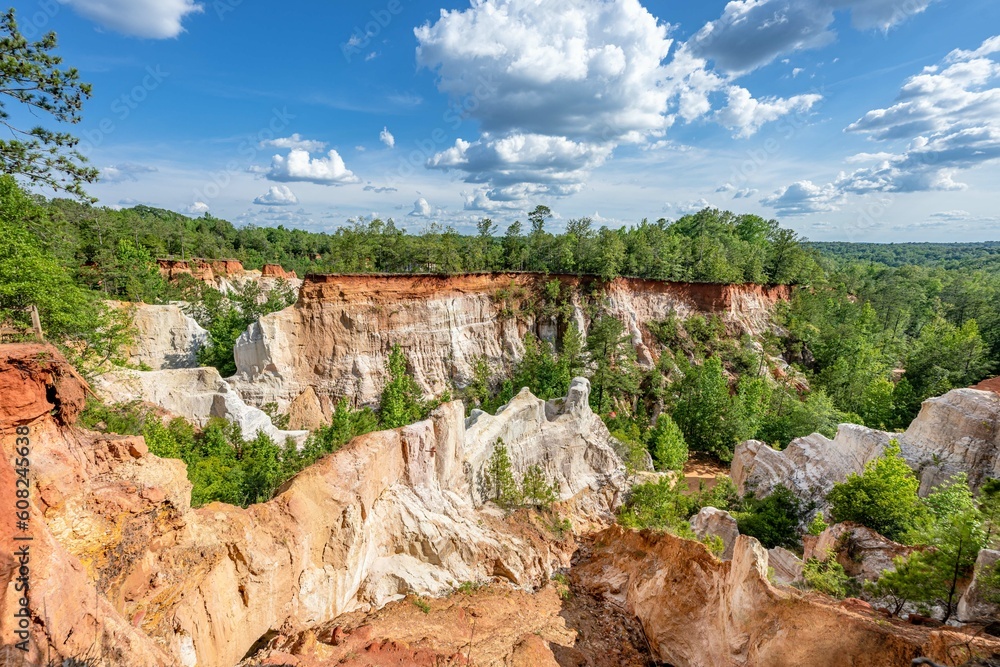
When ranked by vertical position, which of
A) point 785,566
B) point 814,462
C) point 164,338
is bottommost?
point 785,566

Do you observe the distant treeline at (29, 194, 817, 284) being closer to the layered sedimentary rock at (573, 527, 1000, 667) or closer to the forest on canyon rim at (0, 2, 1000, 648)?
the forest on canyon rim at (0, 2, 1000, 648)

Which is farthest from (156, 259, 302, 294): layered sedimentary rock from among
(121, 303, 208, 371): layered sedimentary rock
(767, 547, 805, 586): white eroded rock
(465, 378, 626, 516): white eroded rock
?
(767, 547, 805, 586): white eroded rock

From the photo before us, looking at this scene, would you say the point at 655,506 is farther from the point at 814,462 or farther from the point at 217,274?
the point at 217,274

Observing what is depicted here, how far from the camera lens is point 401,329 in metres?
31.5

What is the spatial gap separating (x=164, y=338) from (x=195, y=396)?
992 cm

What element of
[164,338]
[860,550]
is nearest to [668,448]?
[860,550]

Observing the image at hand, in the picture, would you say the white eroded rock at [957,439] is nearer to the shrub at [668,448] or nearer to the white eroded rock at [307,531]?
the shrub at [668,448]

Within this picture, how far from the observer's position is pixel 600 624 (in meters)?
13.8

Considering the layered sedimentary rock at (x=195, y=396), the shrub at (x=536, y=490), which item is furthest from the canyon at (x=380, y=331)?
the shrub at (x=536, y=490)

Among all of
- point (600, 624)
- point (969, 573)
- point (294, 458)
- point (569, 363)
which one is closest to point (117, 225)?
point (294, 458)

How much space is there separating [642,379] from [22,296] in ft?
123

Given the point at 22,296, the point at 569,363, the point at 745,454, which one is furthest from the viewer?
the point at 569,363

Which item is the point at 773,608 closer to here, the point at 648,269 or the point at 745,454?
the point at 745,454

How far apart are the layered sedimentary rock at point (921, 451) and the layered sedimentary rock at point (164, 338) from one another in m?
36.4
